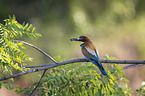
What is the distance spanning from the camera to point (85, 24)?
675cm

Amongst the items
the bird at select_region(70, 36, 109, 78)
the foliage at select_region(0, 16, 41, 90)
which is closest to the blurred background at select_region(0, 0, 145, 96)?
the bird at select_region(70, 36, 109, 78)

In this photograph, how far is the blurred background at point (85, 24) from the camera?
660cm

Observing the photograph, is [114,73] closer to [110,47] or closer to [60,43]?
[60,43]

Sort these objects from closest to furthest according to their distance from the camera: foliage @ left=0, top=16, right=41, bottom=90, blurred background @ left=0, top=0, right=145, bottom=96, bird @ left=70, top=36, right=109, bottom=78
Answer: foliage @ left=0, top=16, right=41, bottom=90
bird @ left=70, top=36, right=109, bottom=78
blurred background @ left=0, top=0, right=145, bottom=96

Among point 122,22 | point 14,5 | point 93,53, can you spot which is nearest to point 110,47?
point 122,22

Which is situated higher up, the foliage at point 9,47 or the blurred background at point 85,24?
the blurred background at point 85,24

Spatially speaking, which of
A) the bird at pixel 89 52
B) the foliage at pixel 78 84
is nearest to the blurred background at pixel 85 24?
the bird at pixel 89 52

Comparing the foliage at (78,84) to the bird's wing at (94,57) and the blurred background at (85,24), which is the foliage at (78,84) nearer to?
the bird's wing at (94,57)

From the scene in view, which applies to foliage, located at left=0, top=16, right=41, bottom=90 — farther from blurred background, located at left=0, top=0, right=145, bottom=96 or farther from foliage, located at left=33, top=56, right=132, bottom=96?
blurred background, located at left=0, top=0, right=145, bottom=96

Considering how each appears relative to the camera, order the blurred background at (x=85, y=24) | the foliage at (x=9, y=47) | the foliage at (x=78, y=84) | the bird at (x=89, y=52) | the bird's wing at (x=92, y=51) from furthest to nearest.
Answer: the blurred background at (x=85, y=24)
the bird's wing at (x=92, y=51)
the bird at (x=89, y=52)
the foliage at (x=78, y=84)
the foliage at (x=9, y=47)

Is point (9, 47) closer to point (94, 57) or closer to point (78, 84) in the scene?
point (78, 84)

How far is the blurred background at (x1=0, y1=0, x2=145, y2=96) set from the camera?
21.6ft

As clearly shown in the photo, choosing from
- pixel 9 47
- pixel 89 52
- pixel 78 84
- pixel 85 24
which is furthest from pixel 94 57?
pixel 85 24

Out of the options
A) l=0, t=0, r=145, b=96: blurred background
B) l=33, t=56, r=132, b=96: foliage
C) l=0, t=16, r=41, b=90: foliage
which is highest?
l=0, t=0, r=145, b=96: blurred background
